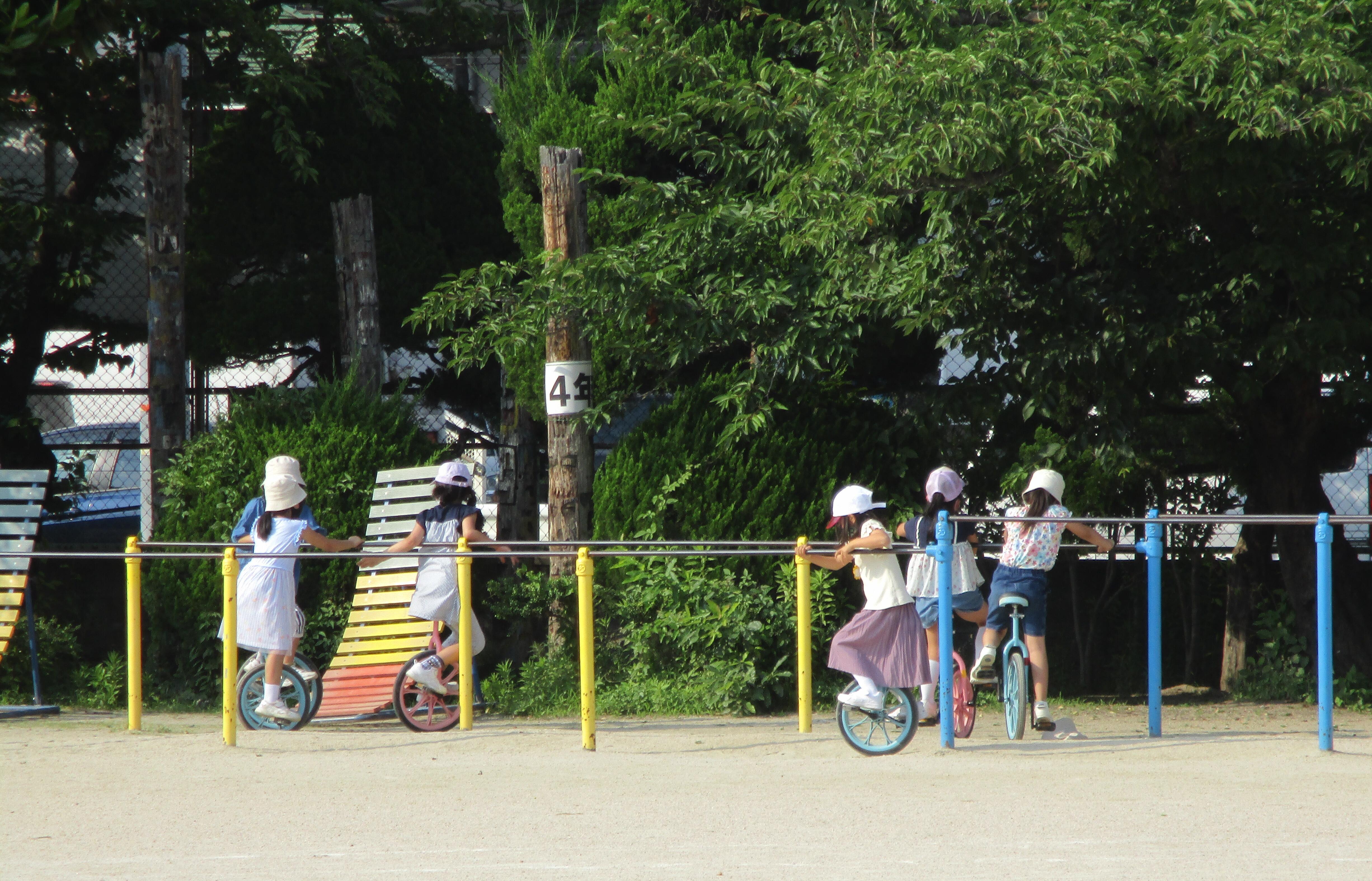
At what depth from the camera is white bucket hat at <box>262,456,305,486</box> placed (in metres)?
8.54

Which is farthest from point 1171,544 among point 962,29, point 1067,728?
point 962,29

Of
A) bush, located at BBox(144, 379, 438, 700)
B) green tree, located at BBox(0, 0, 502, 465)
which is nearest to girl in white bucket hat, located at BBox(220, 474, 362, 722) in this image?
bush, located at BBox(144, 379, 438, 700)

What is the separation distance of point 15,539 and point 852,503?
5.81 meters

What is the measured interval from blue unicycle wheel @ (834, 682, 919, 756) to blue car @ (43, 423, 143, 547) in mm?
6812

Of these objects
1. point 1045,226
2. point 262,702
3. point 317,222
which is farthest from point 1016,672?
point 317,222

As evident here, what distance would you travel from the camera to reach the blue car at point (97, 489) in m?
12.3

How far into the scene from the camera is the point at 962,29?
8977 millimetres

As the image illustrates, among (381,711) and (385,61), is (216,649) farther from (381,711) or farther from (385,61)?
(385,61)

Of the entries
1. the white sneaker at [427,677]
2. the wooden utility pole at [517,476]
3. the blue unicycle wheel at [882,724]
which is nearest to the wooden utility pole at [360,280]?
the wooden utility pole at [517,476]

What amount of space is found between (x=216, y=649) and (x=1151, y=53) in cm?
692

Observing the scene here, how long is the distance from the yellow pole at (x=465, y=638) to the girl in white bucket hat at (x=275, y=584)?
2.40ft

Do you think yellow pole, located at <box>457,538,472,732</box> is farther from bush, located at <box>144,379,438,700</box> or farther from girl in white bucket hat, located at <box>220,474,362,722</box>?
bush, located at <box>144,379,438,700</box>

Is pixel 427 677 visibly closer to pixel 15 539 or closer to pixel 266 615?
pixel 266 615

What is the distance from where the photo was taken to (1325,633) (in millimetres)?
7480
